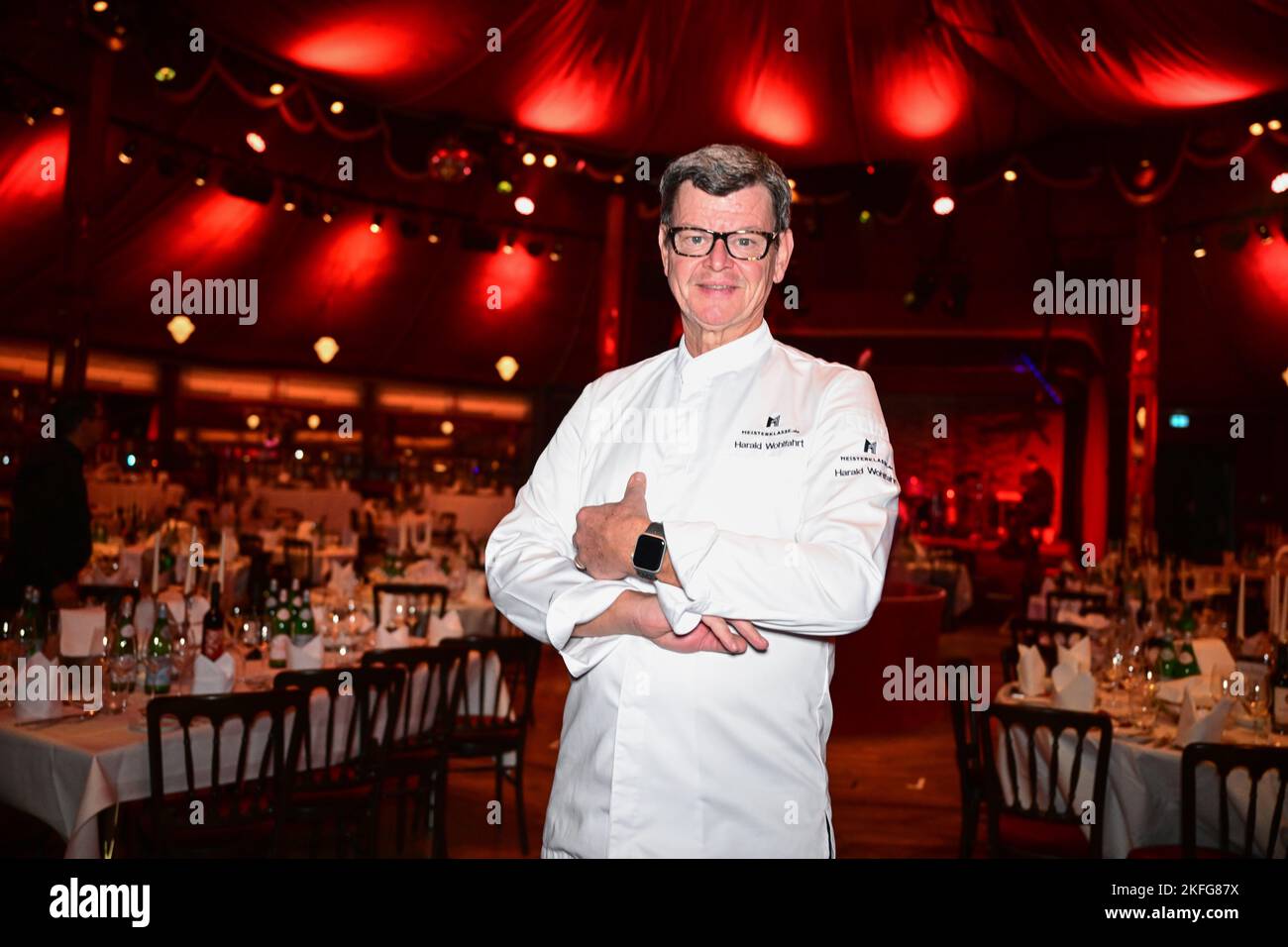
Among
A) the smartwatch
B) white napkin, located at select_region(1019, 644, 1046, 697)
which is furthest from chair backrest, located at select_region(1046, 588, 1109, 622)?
the smartwatch

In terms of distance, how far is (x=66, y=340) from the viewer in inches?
283

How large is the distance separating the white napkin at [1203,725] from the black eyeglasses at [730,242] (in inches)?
95.5

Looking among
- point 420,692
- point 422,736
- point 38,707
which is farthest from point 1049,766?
point 38,707

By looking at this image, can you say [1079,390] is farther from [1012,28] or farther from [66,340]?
[66,340]

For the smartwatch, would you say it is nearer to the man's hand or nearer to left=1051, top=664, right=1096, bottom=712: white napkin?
the man's hand

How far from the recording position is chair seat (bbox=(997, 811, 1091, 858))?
344 centimetres

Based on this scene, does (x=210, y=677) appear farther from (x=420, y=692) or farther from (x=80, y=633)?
(x=420, y=692)

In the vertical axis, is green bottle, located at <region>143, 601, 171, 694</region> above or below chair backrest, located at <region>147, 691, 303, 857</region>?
above

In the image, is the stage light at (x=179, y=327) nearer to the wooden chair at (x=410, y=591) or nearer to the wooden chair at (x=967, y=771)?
the wooden chair at (x=410, y=591)

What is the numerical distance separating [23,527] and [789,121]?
24.0ft

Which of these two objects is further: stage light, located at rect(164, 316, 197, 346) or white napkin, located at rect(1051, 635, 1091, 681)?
stage light, located at rect(164, 316, 197, 346)

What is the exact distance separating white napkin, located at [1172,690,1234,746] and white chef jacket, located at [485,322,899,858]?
2.16 metres

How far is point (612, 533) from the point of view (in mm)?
1480

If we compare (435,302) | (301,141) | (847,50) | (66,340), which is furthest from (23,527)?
(435,302)
